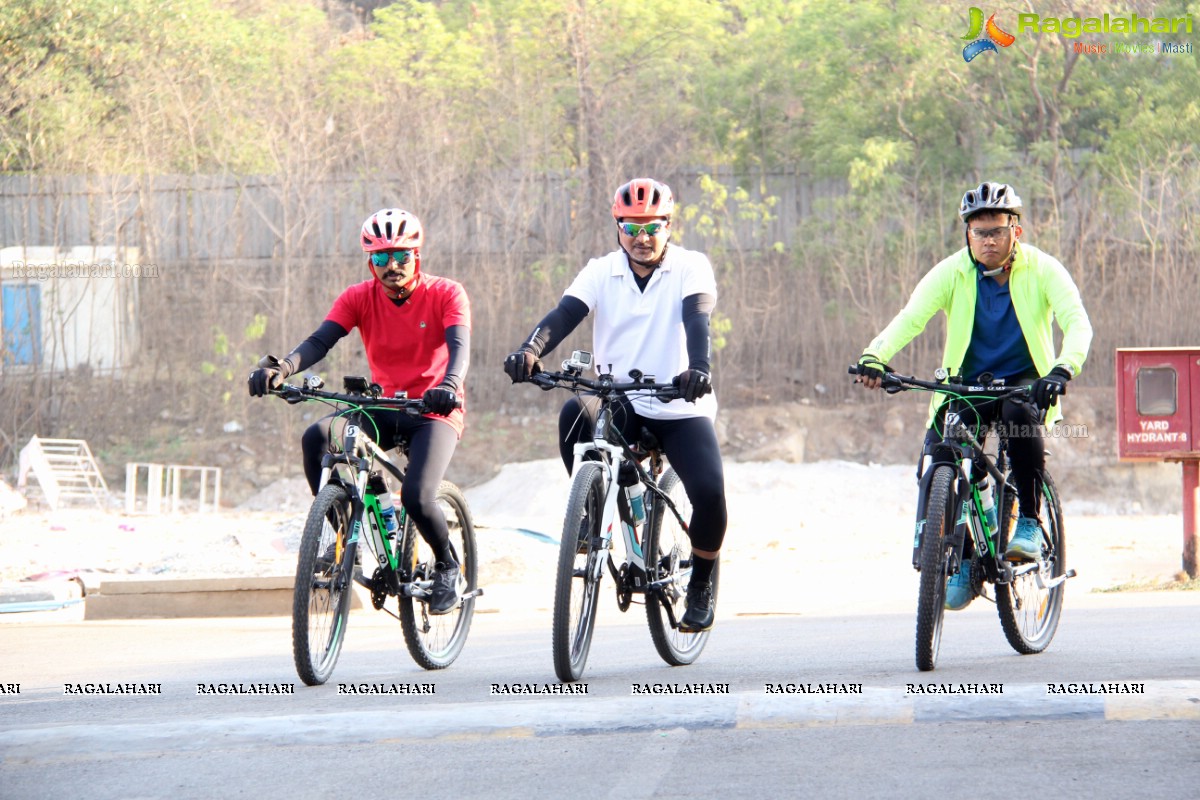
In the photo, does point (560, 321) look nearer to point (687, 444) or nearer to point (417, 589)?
A: point (687, 444)

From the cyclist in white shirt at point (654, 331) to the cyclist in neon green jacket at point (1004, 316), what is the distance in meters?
0.78

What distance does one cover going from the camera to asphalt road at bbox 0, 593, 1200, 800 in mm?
4430

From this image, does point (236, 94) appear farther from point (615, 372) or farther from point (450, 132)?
point (615, 372)

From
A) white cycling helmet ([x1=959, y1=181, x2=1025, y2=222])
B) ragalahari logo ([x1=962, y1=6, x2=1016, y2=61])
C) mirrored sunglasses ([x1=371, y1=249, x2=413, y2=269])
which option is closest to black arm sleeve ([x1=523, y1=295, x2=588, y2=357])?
mirrored sunglasses ([x1=371, y1=249, x2=413, y2=269])

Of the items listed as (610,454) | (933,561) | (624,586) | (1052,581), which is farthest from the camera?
(1052,581)

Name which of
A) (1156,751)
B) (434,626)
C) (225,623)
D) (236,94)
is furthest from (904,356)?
(1156,751)

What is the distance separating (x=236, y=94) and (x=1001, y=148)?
16569mm

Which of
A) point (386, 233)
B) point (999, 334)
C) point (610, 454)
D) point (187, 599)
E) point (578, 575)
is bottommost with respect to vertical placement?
point (187, 599)

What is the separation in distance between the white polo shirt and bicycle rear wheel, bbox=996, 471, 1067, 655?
139 centimetres

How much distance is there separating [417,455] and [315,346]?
662 millimetres

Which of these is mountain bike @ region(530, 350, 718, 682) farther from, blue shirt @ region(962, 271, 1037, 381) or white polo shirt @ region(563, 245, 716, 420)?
blue shirt @ region(962, 271, 1037, 381)

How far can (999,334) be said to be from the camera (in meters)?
6.75

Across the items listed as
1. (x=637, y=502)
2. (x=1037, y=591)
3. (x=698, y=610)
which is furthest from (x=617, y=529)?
(x=1037, y=591)

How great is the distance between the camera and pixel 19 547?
17891 millimetres
